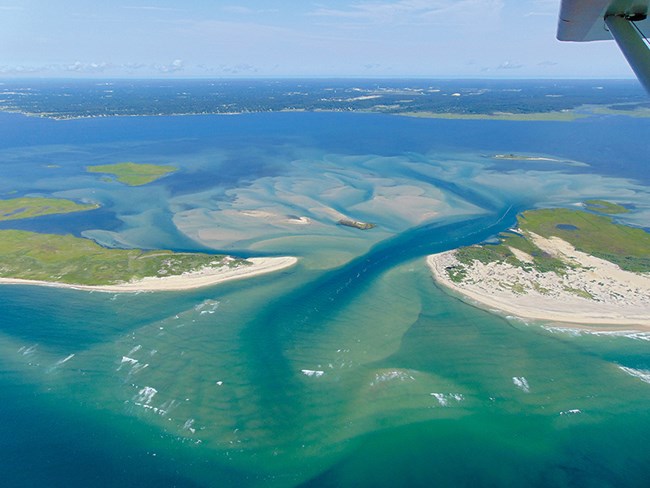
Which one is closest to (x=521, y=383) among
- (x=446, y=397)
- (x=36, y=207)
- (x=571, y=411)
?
(x=571, y=411)

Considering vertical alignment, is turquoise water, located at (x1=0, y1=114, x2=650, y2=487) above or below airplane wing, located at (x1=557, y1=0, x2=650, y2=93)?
below

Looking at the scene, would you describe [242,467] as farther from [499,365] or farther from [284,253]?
[284,253]

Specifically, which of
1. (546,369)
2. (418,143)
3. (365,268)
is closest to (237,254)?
(365,268)

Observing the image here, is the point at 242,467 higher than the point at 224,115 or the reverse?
the reverse

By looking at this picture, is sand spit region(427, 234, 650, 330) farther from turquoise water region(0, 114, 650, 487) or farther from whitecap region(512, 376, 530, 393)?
whitecap region(512, 376, 530, 393)

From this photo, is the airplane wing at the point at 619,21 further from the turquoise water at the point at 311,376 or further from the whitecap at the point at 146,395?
the whitecap at the point at 146,395

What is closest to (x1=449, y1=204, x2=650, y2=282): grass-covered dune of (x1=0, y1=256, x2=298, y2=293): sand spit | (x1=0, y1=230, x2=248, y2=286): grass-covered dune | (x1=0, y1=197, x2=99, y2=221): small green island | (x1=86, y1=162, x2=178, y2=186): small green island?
(x1=0, y1=256, x2=298, y2=293): sand spit
